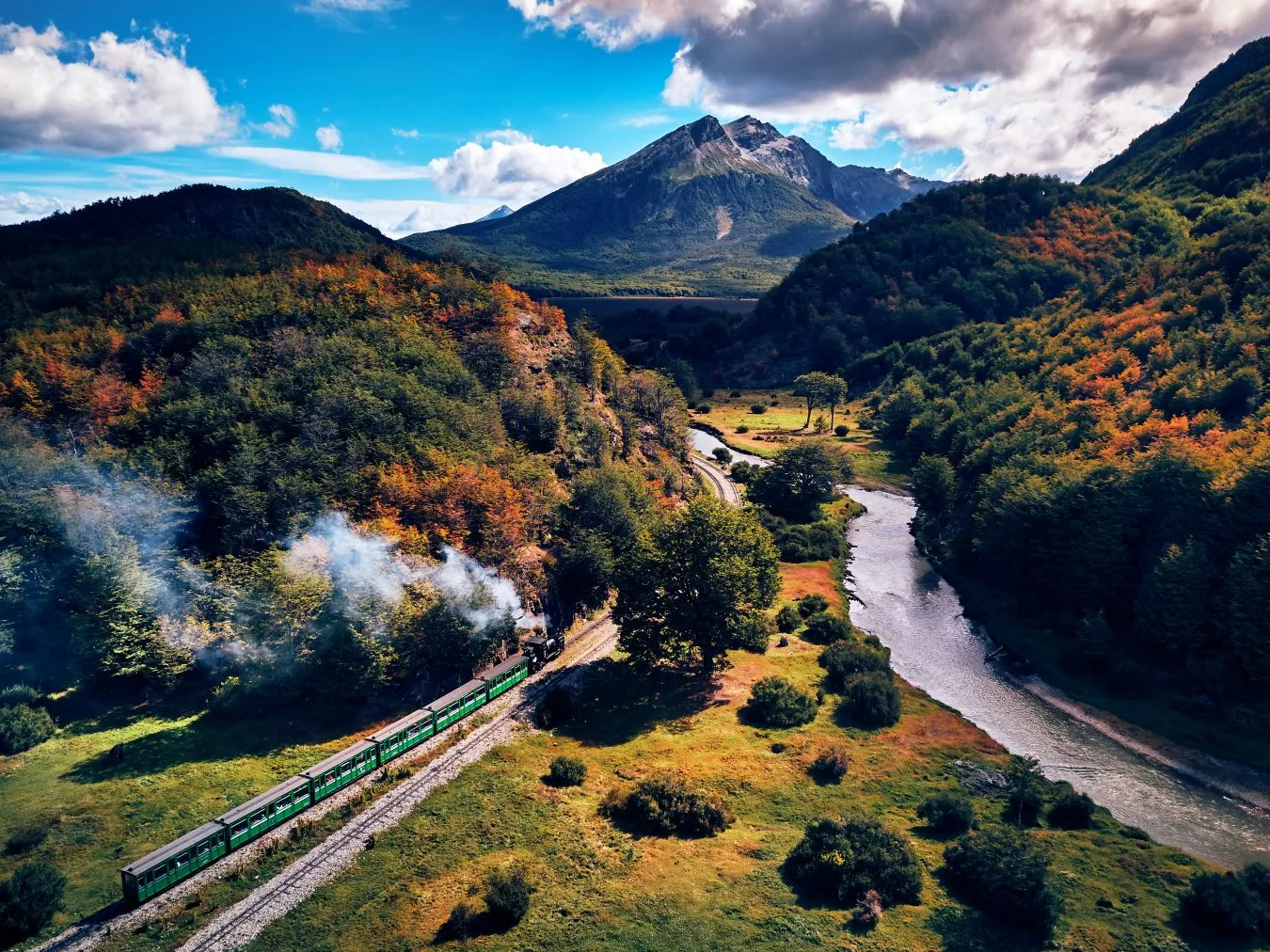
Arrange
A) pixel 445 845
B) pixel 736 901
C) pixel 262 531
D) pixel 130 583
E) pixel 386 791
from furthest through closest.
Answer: pixel 262 531 → pixel 130 583 → pixel 386 791 → pixel 445 845 → pixel 736 901

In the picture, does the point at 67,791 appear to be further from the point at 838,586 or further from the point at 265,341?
the point at 838,586

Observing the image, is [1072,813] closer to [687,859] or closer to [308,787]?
[687,859]

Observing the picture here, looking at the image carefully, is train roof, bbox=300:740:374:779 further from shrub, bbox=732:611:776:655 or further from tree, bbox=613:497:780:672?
shrub, bbox=732:611:776:655

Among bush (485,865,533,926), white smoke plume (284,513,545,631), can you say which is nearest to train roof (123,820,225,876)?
bush (485,865,533,926)

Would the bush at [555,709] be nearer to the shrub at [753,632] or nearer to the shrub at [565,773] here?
the shrub at [565,773]

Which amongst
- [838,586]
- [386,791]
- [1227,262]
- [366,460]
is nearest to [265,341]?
[366,460]

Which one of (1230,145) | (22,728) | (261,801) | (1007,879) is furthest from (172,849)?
(1230,145)
